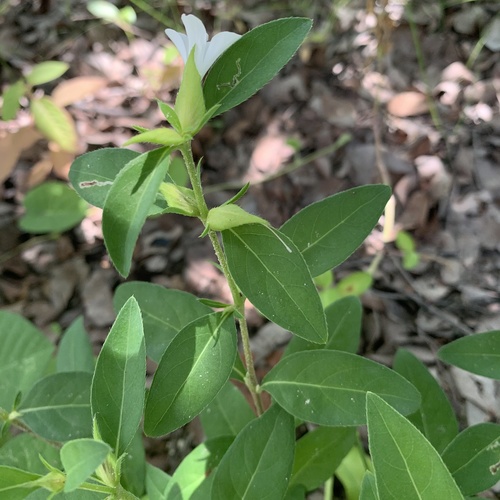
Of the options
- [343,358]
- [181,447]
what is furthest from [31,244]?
[343,358]

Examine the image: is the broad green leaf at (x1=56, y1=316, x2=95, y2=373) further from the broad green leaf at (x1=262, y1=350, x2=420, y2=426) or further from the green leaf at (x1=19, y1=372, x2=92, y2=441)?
the broad green leaf at (x1=262, y1=350, x2=420, y2=426)

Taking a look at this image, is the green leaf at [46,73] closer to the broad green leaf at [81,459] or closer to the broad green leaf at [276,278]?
the broad green leaf at [276,278]

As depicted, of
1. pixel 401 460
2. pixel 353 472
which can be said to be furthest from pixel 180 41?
pixel 353 472

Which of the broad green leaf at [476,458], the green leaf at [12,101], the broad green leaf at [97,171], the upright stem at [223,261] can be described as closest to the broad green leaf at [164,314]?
the upright stem at [223,261]

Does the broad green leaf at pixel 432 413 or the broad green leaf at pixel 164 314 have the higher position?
the broad green leaf at pixel 164 314

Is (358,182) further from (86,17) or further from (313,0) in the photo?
(86,17)

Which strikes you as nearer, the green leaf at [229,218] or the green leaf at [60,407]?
the green leaf at [229,218]

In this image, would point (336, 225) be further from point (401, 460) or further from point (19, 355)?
point (19, 355)
